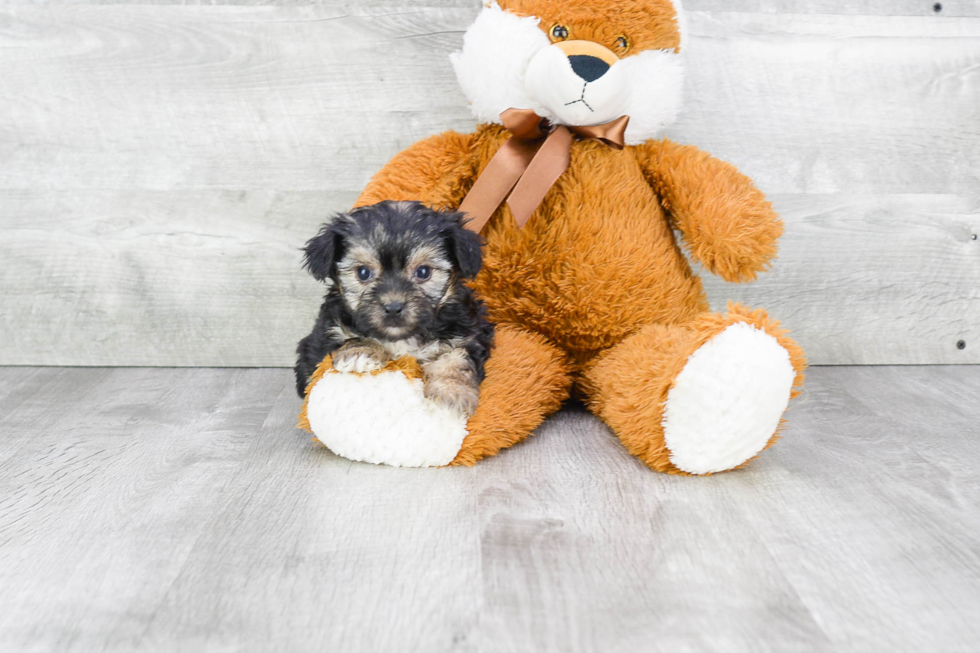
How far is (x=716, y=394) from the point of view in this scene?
1.64 meters

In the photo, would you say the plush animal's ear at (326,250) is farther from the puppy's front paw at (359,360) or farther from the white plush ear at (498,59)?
the white plush ear at (498,59)

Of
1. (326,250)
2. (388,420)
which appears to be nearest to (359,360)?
(388,420)

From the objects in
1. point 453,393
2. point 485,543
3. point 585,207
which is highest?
point 585,207

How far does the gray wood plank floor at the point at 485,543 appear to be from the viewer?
1.19 m

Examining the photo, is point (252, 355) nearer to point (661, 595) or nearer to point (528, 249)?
point (528, 249)

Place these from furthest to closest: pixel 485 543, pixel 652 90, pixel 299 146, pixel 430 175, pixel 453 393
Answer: pixel 299 146, pixel 430 175, pixel 652 90, pixel 453 393, pixel 485 543

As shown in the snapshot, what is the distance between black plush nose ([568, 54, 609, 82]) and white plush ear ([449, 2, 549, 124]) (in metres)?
0.10

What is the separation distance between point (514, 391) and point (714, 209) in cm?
65

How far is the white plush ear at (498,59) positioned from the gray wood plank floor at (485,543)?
0.82m

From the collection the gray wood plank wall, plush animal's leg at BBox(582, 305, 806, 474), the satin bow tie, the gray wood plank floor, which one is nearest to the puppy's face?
the satin bow tie

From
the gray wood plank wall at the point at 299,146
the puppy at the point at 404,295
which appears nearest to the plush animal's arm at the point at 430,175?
the puppy at the point at 404,295

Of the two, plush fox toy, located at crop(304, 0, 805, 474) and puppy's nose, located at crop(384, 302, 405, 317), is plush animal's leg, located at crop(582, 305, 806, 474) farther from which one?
puppy's nose, located at crop(384, 302, 405, 317)

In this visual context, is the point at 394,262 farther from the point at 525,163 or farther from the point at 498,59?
the point at 498,59

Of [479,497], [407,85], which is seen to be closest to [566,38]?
[407,85]
